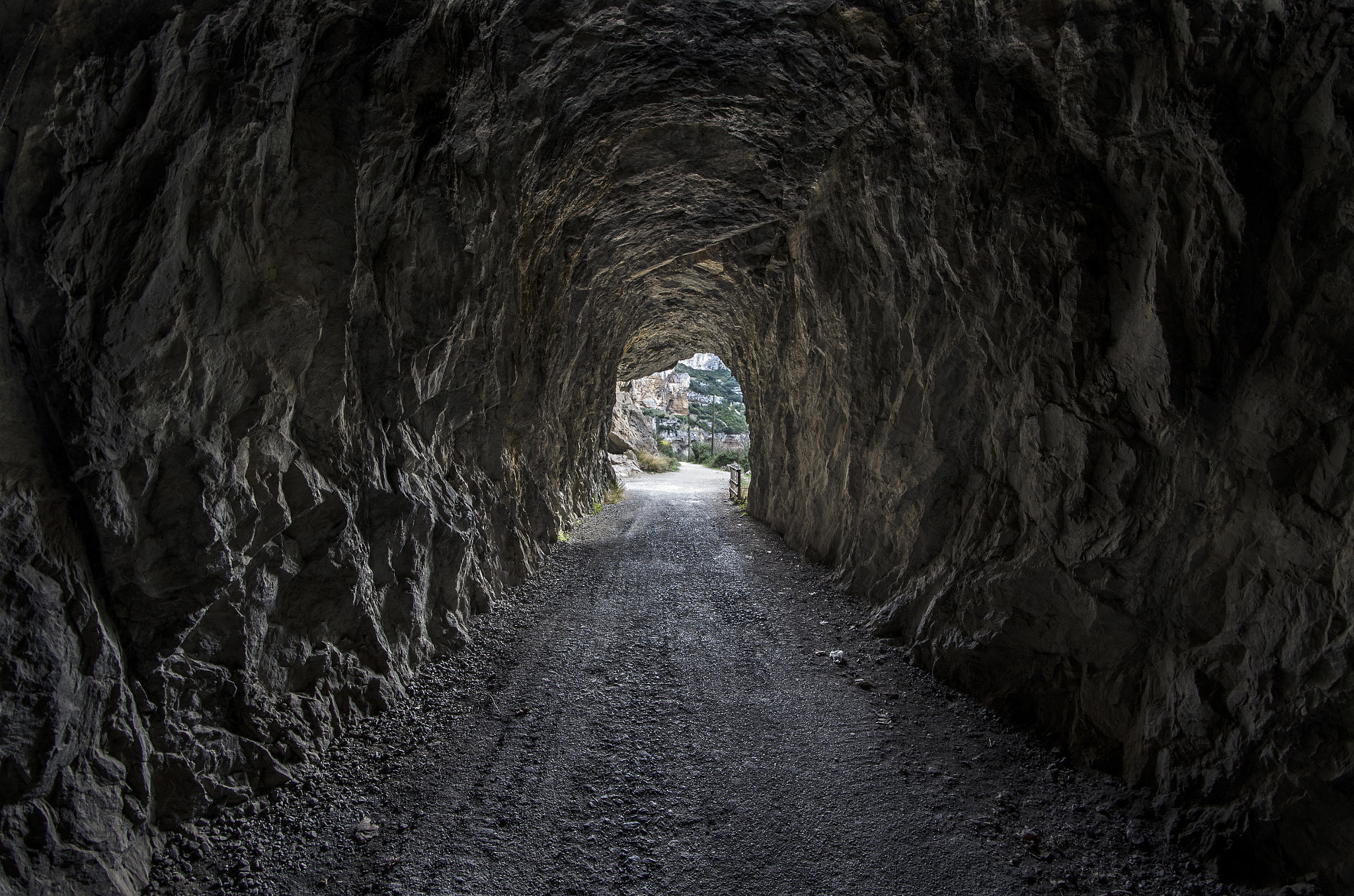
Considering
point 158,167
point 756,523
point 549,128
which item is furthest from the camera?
point 756,523

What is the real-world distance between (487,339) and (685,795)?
5.33 m

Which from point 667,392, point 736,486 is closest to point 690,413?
point 667,392

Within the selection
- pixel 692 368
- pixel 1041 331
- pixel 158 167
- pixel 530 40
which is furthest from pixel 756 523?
pixel 692 368

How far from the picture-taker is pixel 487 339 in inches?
275

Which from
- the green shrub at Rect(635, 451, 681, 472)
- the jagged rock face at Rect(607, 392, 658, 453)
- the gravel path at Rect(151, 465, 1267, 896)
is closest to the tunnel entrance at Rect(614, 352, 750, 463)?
the jagged rock face at Rect(607, 392, 658, 453)

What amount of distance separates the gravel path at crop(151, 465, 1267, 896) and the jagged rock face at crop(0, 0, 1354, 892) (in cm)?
33

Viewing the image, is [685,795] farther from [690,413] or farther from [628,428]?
[690,413]

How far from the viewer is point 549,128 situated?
19.8ft

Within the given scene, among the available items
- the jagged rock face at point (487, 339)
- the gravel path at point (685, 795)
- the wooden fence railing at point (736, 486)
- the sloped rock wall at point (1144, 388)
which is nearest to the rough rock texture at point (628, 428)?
the wooden fence railing at point (736, 486)

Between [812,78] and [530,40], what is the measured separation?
2.56 m

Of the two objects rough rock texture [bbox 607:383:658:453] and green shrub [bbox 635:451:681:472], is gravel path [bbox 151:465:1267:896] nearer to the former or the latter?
rough rock texture [bbox 607:383:658:453]

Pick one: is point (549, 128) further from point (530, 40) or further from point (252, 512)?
point (252, 512)

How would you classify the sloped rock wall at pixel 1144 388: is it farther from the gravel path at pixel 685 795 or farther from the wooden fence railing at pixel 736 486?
the wooden fence railing at pixel 736 486

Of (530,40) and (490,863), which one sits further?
(530,40)
